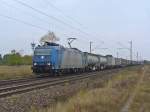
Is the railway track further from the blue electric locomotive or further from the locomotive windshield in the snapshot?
the locomotive windshield

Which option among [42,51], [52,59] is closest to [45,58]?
[52,59]

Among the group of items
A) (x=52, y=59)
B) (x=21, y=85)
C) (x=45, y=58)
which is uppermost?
(x=45, y=58)

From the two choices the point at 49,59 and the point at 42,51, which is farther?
the point at 42,51

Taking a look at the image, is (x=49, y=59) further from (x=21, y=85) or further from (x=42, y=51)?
(x=21, y=85)

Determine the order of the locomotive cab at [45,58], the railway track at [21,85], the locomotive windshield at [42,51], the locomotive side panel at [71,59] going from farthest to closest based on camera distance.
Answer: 1. the locomotive side panel at [71,59]
2. the locomotive windshield at [42,51]
3. the locomotive cab at [45,58]
4. the railway track at [21,85]

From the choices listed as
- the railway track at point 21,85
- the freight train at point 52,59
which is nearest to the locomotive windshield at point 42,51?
the freight train at point 52,59

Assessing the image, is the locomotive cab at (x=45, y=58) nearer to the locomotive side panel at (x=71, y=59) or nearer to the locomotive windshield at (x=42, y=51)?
the locomotive windshield at (x=42, y=51)

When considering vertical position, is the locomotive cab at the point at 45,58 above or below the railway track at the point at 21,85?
above

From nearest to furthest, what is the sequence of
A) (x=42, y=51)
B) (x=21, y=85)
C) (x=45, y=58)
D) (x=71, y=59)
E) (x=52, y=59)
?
(x=21, y=85) → (x=52, y=59) → (x=45, y=58) → (x=42, y=51) → (x=71, y=59)

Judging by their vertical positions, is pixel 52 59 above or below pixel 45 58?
below

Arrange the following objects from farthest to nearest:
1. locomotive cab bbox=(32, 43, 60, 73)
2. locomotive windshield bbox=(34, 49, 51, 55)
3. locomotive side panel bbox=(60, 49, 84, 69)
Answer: locomotive side panel bbox=(60, 49, 84, 69) < locomotive windshield bbox=(34, 49, 51, 55) < locomotive cab bbox=(32, 43, 60, 73)

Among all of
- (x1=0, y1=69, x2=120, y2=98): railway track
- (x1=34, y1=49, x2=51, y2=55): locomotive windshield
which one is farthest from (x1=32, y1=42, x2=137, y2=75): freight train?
(x1=0, y1=69, x2=120, y2=98): railway track

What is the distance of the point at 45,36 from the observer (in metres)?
108

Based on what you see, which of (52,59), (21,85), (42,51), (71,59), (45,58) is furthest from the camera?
(71,59)
